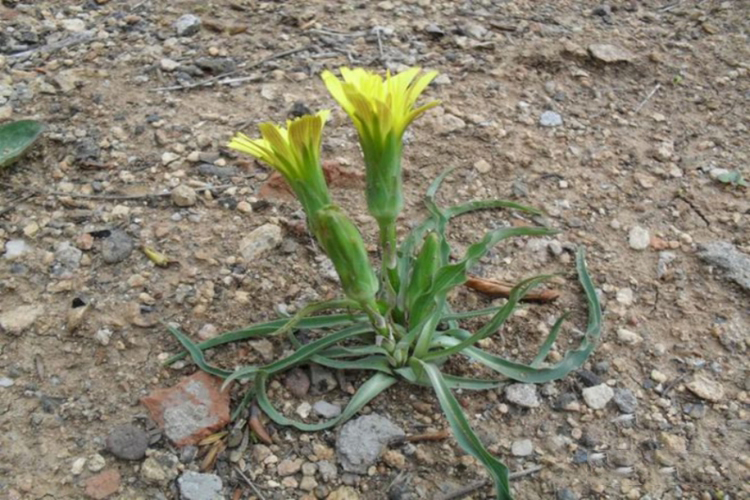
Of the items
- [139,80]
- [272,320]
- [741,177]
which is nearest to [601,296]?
[741,177]

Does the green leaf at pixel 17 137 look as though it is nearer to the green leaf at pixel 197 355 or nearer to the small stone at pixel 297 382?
the green leaf at pixel 197 355

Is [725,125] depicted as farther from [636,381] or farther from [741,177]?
[636,381]

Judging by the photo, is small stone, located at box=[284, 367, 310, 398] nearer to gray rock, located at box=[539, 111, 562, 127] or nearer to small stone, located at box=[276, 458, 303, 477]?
small stone, located at box=[276, 458, 303, 477]

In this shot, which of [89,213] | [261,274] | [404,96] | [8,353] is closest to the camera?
[404,96]

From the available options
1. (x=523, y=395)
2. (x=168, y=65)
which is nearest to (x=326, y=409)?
(x=523, y=395)

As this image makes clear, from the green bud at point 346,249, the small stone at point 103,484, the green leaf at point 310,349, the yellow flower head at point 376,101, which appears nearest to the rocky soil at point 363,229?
the small stone at point 103,484

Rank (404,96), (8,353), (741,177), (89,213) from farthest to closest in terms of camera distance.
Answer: (741,177) → (89,213) → (8,353) → (404,96)

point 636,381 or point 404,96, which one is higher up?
point 404,96

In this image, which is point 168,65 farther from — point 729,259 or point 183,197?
point 729,259
